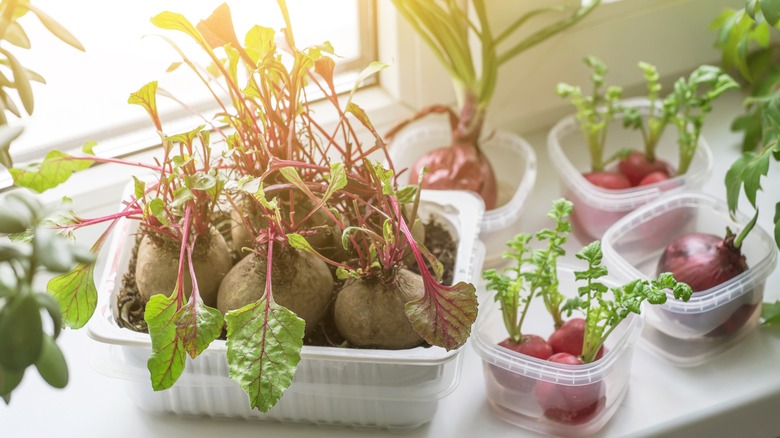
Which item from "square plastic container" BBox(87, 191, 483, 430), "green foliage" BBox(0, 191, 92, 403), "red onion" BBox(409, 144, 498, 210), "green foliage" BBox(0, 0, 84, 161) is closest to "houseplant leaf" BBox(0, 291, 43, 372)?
"green foliage" BBox(0, 191, 92, 403)

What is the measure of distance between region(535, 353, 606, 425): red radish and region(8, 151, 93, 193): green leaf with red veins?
0.43m

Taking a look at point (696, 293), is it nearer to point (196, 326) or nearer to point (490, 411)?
point (490, 411)

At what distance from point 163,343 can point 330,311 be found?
0.57ft

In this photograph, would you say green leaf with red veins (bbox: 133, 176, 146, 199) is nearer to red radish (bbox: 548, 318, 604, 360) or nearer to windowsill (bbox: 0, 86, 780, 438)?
windowsill (bbox: 0, 86, 780, 438)

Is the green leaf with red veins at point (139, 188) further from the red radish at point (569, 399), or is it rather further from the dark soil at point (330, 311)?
the red radish at point (569, 399)

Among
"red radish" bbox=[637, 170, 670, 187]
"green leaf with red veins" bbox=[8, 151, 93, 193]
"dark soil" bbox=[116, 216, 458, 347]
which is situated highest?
"green leaf with red veins" bbox=[8, 151, 93, 193]

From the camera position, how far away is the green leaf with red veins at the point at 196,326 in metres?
0.70

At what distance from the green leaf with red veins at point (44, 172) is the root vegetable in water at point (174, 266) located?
0.10 m

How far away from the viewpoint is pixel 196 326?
697mm

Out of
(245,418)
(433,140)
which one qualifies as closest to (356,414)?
(245,418)

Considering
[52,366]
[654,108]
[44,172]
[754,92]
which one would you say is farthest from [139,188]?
[754,92]

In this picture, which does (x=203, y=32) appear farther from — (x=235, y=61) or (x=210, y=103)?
(x=210, y=103)

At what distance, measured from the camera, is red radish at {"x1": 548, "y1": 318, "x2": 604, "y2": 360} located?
0.88 metres

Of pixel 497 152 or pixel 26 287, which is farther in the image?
pixel 497 152
